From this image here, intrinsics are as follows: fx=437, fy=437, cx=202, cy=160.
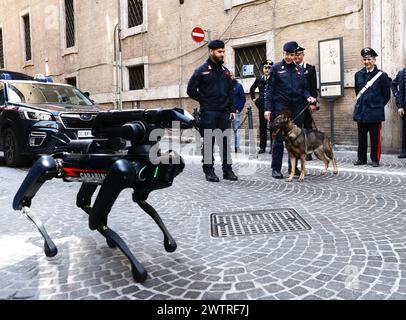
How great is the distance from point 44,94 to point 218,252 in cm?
661

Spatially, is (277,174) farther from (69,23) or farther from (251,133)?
(69,23)

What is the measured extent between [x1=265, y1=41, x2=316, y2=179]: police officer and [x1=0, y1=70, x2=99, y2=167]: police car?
116 inches

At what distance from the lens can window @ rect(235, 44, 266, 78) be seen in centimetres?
1182

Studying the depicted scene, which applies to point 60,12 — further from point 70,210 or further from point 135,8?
point 70,210

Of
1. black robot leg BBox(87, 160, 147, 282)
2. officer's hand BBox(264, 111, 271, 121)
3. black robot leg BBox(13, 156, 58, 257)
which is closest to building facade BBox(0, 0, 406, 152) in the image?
officer's hand BBox(264, 111, 271, 121)

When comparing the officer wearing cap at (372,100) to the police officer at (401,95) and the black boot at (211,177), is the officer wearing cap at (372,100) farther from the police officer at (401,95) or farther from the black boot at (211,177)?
the black boot at (211,177)

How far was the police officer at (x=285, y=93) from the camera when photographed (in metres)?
6.55

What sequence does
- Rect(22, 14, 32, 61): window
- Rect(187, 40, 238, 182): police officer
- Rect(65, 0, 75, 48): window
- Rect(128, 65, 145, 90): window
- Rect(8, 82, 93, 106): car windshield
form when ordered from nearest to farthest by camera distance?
1. Rect(187, 40, 238, 182): police officer
2. Rect(8, 82, 93, 106): car windshield
3. Rect(128, 65, 145, 90): window
4. Rect(65, 0, 75, 48): window
5. Rect(22, 14, 32, 61): window

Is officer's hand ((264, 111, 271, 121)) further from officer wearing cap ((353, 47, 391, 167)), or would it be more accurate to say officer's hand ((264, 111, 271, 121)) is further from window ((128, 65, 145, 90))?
window ((128, 65, 145, 90))

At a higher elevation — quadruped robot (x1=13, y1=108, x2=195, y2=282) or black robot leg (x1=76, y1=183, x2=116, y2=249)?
quadruped robot (x1=13, y1=108, x2=195, y2=282)

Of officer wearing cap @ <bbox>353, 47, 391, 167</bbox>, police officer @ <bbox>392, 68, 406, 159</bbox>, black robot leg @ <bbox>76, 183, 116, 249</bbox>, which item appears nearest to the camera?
black robot leg @ <bbox>76, 183, 116, 249</bbox>

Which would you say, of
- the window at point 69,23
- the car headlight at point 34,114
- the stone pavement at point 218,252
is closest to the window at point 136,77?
the window at point 69,23

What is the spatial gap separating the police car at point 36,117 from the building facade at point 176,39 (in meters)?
5.10
